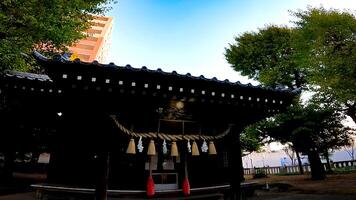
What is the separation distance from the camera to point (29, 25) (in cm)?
1045

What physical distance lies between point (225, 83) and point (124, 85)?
2.56 metres

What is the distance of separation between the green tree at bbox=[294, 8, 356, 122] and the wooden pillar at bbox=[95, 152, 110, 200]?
593 inches

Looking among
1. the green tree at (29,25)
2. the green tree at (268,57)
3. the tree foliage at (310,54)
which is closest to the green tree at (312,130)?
the tree foliage at (310,54)

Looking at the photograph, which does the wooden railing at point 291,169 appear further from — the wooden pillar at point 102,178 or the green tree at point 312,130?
the wooden pillar at point 102,178

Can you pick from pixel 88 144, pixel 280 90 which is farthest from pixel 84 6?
pixel 280 90

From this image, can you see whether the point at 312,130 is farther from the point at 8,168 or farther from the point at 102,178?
the point at 8,168

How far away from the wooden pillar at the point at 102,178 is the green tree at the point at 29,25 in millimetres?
5372

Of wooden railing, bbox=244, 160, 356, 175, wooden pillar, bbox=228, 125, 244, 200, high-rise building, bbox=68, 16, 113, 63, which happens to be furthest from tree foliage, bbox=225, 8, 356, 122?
high-rise building, bbox=68, 16, 113, 63

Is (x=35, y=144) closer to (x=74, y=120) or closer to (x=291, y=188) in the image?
(x=74, y=120)

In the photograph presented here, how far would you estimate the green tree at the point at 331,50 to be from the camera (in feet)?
53.9

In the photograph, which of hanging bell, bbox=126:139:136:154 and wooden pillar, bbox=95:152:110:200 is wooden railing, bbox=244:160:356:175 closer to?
hanging bell, bbox=126:139:136:154

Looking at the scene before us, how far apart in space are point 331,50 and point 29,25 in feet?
55.2

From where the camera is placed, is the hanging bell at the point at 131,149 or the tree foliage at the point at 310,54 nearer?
the hanging bell at the point at 131,149

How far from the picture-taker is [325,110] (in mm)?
20672
